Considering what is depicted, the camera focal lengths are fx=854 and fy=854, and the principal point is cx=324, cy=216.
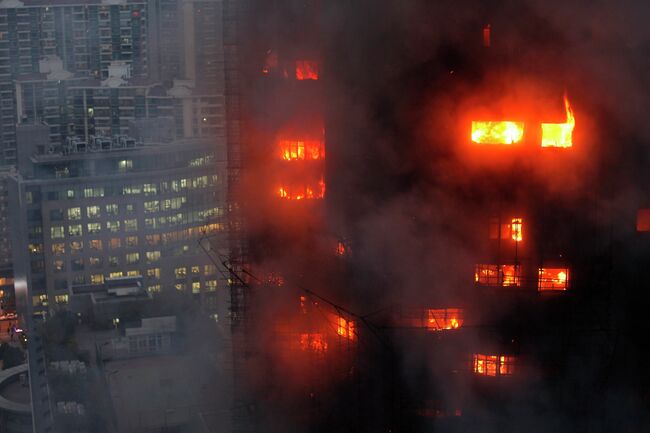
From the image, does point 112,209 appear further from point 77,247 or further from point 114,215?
point 77,247

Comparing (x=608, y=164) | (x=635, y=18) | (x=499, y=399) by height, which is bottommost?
(x=499, y=399)

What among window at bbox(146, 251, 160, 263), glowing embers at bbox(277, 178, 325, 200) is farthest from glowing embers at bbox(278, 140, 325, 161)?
window at bbox(146, 251, 160, 263)

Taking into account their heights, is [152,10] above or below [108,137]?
above

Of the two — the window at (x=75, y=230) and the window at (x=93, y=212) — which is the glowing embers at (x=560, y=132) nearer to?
the window at (x=93, y=212)

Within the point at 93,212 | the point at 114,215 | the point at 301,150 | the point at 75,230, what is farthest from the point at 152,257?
the point at 301,150

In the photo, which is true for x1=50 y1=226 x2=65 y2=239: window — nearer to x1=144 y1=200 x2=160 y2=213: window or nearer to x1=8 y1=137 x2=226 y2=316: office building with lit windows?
x1=8 y1=137 x2=226 y2=316: office building with lit windows

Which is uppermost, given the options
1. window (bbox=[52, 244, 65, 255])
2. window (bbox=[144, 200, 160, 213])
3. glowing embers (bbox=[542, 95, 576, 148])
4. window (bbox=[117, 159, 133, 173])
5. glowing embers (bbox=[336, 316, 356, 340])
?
glowing embers (bbox=[542, 95, 576, 148])

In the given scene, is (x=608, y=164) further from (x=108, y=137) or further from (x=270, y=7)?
(x=108, y=137)

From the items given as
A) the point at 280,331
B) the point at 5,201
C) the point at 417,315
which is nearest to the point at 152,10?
the point at 280,331
